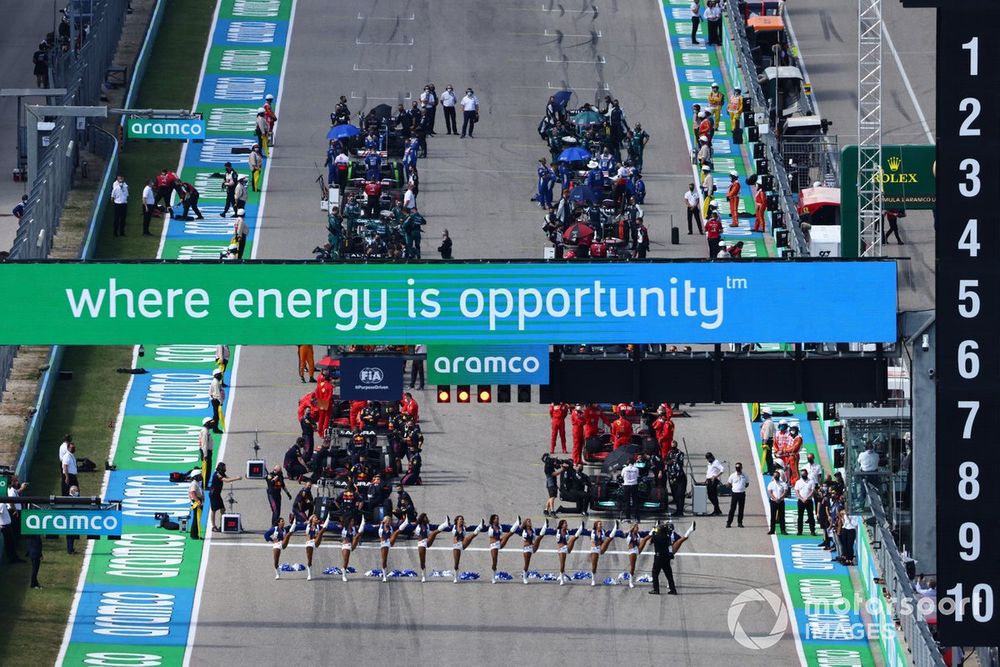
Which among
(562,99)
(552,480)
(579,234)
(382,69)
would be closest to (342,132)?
(562,99)

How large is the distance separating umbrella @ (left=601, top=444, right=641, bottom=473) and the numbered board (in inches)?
734

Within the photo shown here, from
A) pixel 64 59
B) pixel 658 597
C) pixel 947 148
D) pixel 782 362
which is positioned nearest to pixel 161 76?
pixel 64 59

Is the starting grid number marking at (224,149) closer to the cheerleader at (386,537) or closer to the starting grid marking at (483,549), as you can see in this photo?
the starting grid marking at (483,549)

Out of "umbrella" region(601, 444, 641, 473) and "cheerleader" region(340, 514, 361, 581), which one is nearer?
"cheerleader" region(340, 514, 361, 581)

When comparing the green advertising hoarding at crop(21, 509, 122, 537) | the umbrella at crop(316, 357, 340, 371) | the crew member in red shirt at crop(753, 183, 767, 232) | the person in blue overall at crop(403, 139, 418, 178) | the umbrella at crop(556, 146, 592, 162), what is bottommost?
the green advertising hoarding at crop(21, 509, 122, 537)

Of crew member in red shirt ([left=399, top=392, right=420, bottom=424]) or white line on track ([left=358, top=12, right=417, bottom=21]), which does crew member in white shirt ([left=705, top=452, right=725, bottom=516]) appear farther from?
white line on track ([left=358, top=12, right=417, bottom=21])

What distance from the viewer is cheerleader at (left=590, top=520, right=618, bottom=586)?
5078 centimetres

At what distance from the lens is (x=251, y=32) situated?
3297 inches

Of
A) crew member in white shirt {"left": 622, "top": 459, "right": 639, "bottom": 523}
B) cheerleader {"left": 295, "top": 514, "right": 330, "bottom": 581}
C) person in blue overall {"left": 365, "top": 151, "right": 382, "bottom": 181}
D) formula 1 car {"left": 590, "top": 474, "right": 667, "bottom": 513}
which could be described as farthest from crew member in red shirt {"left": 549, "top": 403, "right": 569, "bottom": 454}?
person in blue overall {"left": 365, "top": 151, "right": 382, "bottom": 181}

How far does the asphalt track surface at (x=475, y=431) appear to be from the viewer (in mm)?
49344

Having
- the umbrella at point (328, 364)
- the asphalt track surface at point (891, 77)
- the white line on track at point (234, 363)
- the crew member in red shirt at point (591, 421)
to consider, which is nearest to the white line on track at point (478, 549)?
the white line on track at point (234, 363)

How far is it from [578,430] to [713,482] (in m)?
3.34

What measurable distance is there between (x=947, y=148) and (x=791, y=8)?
53072mm

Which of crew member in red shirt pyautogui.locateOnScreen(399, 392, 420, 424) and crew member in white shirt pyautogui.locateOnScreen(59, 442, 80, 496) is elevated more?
crew member in red shirt pyautogui.locateOnScreen(399, 392, 420, 424)
